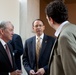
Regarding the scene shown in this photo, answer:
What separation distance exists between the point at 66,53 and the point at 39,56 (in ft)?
4.61

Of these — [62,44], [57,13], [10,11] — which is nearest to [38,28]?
[10,11]

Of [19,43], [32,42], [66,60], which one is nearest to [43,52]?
[32,42]

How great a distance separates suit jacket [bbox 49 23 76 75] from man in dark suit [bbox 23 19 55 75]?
119 centimetres

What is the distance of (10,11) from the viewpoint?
3920 mm

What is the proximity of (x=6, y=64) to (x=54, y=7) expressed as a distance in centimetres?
97

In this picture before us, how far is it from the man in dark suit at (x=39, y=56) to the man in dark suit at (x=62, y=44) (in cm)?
115

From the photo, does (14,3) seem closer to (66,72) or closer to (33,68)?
(33,68)

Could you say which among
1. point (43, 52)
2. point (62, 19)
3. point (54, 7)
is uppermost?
point (54, 7)

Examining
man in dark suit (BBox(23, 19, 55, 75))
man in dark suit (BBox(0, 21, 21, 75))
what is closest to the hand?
man in dark suit (BBox(23, 19, 55, 75))

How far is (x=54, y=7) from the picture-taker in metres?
1.77

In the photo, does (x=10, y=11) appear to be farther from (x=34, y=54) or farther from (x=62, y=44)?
(x=62, y=44)

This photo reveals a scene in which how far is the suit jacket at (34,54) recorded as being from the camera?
289cm

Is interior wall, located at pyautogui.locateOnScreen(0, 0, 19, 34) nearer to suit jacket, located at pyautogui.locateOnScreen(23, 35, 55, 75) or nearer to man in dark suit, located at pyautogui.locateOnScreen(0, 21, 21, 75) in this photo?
suit jacket, located at pyautogui.locateOnScreen(23, 35, 55, 75)

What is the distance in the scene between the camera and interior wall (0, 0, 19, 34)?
3.64 meters
